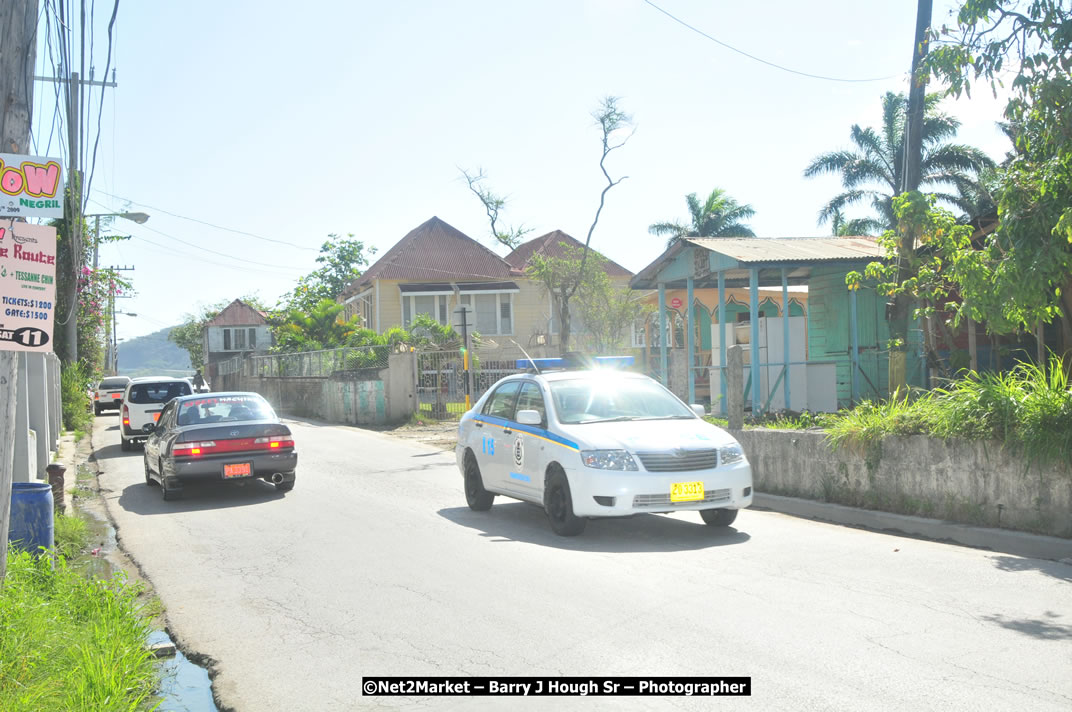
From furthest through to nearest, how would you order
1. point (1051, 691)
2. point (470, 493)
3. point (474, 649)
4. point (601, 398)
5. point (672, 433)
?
point (470, 493)
point (601, 398)
point (672, 433)
point (474, 649)
point (1051, 691)

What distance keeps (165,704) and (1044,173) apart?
910 cm

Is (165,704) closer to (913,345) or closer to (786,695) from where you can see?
(786,695)

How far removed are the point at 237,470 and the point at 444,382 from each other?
16285 millimetres

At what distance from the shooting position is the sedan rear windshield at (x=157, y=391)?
22.1 meters

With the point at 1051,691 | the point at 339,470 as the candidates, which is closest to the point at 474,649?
the point at 1051,691

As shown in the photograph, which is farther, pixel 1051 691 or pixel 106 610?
pixel 106 610

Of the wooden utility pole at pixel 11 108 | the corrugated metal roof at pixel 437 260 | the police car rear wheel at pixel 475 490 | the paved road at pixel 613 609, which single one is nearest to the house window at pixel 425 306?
the corrugated metal roof at pixel 437 260

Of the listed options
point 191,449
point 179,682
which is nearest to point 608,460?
point 179,682

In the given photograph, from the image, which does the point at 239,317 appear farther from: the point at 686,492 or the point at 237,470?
the point at 686,492

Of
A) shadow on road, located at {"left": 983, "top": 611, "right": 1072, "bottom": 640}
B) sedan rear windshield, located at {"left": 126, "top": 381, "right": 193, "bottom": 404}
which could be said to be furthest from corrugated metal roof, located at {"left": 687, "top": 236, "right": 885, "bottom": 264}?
sedan rear windshield, located at {"left": 126, "top": 381, "right": 193, "bottom": 404}

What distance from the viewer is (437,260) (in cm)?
4631

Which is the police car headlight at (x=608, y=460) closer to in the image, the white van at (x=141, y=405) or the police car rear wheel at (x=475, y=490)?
the police car rear wheel at (x=475, y=490)

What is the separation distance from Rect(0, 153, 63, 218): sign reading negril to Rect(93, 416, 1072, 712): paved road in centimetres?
295

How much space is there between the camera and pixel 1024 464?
353 inches
